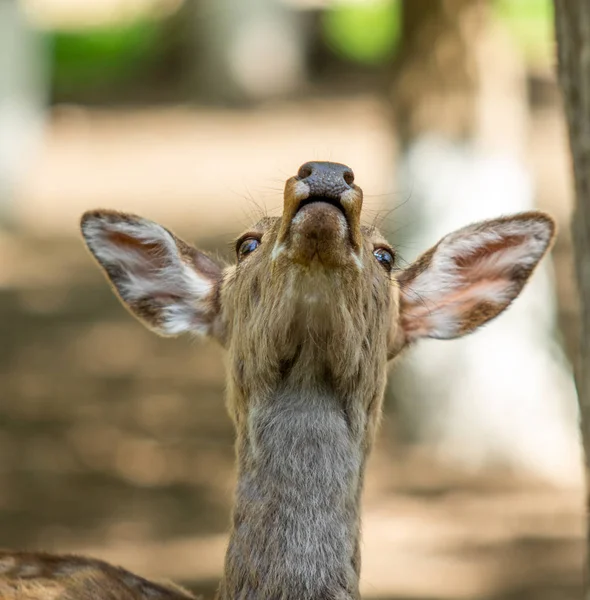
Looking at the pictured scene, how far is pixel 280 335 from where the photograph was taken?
13.7 ft

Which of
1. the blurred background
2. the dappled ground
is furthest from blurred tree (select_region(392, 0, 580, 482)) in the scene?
the dappled ground

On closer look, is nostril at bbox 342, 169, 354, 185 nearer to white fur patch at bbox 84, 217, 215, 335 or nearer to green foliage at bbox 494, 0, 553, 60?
white fur patch at bbox 84, 217, 215, 335

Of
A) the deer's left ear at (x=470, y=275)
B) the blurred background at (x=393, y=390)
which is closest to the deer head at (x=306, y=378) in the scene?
the deer's left ear at (x=470, y=275)

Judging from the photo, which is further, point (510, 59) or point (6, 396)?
point (6, 396)

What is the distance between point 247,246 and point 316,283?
0.56 meters

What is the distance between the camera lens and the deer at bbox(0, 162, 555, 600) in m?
4.00

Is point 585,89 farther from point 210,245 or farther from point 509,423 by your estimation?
point 210,245

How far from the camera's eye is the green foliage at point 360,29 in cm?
2455

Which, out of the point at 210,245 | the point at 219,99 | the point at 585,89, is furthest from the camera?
the point at 219,99

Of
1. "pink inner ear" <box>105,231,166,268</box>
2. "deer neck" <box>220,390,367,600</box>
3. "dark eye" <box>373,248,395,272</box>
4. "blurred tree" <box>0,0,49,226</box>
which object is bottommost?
"deer neck" <box>220,390,367,600</box>

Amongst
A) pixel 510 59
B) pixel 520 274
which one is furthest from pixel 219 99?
pixel 520 274

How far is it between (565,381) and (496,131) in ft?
5.95

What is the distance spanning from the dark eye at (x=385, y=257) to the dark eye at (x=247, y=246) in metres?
0.41

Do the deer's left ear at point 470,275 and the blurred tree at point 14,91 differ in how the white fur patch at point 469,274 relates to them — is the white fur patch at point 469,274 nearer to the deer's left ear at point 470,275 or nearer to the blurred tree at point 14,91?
the deer's left ear at point 470,275
